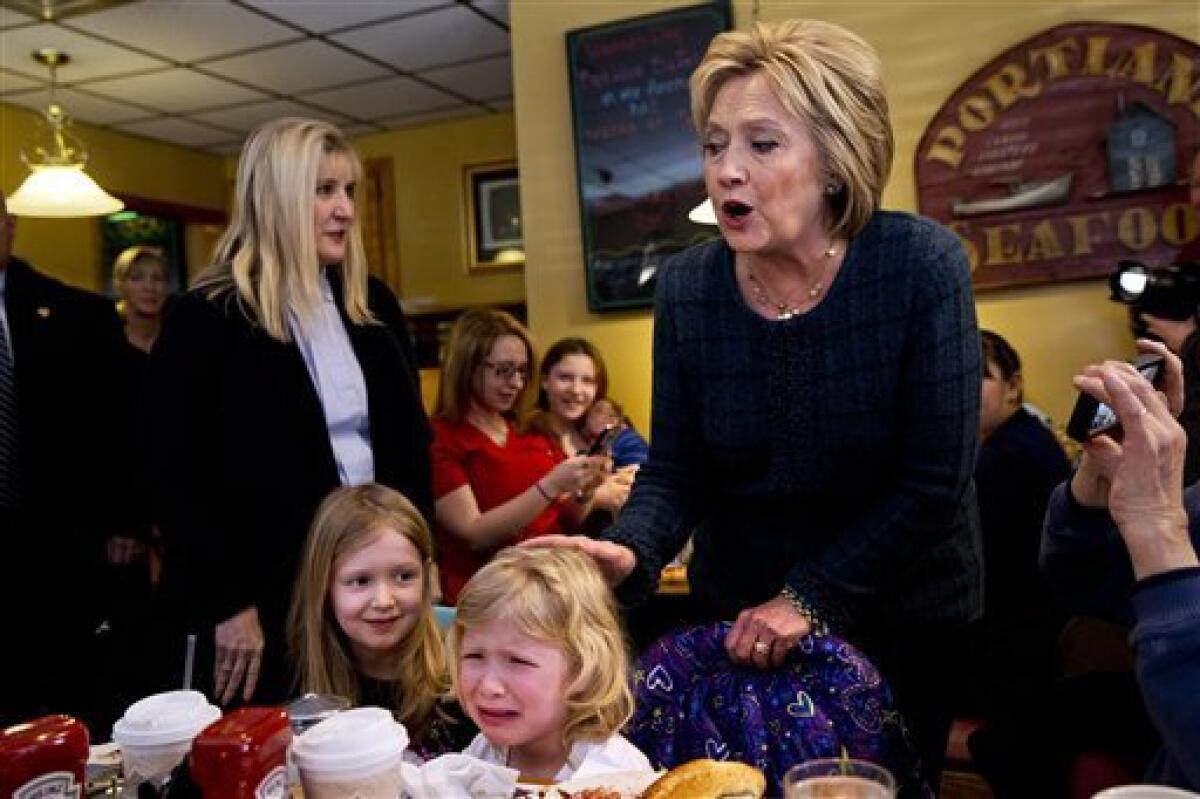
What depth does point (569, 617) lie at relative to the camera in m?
1.38

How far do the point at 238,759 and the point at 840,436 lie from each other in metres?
0.84

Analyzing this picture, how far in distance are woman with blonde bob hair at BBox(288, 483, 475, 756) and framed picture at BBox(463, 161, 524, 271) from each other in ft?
16.6

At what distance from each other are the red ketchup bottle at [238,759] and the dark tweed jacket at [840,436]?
65cm

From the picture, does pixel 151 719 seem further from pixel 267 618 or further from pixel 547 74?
pixel 547 74

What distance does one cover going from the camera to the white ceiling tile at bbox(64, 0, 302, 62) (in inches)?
185

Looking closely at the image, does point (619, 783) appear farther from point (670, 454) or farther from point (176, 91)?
point (176, 91)

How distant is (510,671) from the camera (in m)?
1.36

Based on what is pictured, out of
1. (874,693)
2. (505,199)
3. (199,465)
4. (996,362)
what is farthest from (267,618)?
(505,199)

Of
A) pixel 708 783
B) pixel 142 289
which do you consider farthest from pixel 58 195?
pixel 708 783

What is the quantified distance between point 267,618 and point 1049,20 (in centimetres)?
328

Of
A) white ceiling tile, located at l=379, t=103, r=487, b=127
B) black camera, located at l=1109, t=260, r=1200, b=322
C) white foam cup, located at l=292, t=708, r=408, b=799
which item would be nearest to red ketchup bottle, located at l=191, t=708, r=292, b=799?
white foam cup, located at l=292, t=708, r=408, b=799

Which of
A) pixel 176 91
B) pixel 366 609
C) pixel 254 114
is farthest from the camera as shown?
pixel 254 114

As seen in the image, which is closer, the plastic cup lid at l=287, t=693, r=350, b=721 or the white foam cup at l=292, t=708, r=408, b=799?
the white foam cup at l=292, t=708, r=408, b=799

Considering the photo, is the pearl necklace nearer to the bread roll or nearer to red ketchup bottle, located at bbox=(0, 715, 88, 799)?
the bread roll
